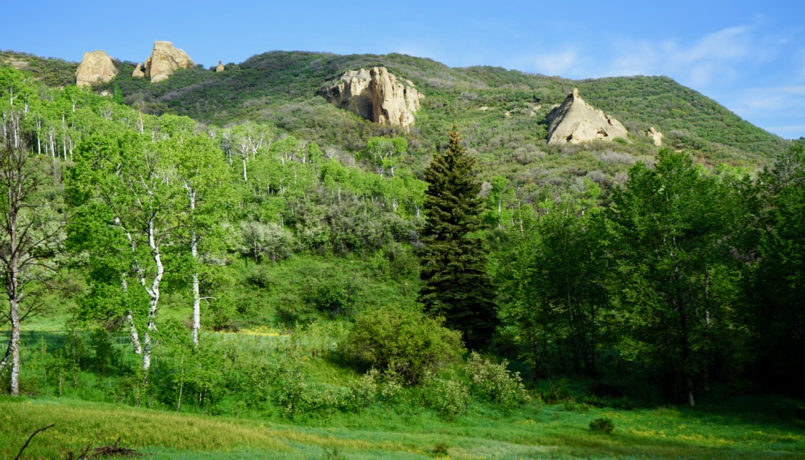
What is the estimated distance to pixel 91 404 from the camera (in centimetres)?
1579

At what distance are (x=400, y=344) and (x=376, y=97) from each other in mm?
116492

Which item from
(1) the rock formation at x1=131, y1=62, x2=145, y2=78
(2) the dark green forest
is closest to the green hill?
(1) the rock formation at x1=131, y1=62, x2=145, y2=78

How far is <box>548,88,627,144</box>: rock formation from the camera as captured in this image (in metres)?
115

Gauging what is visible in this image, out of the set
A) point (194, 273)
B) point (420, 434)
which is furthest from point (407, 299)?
point (420, 434)

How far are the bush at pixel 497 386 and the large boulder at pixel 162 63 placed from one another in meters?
194

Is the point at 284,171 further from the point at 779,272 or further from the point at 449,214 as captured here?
the point at 779,272

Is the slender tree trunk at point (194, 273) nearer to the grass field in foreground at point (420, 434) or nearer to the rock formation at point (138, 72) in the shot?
the grass field in foreground at point (420, 434)

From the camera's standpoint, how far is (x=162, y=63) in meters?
188

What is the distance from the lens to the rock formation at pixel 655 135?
121 meters

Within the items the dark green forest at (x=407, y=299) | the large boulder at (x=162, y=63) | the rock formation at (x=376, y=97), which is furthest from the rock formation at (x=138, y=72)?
the dark green forest at (x=407, y=299)

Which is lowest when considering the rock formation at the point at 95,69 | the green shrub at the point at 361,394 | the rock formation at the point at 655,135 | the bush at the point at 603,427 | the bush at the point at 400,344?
the bush at the point at 603,427

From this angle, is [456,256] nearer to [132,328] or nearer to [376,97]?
[132,328]

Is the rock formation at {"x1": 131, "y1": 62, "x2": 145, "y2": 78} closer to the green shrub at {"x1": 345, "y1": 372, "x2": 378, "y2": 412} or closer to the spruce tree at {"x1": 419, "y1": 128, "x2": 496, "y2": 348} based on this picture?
the spruce tree at {"x1": 419, "y1": 128, "x2": 496, "y2": 348}

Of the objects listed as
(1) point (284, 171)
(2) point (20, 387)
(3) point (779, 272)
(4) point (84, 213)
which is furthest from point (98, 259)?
(1) point (284, 171)
